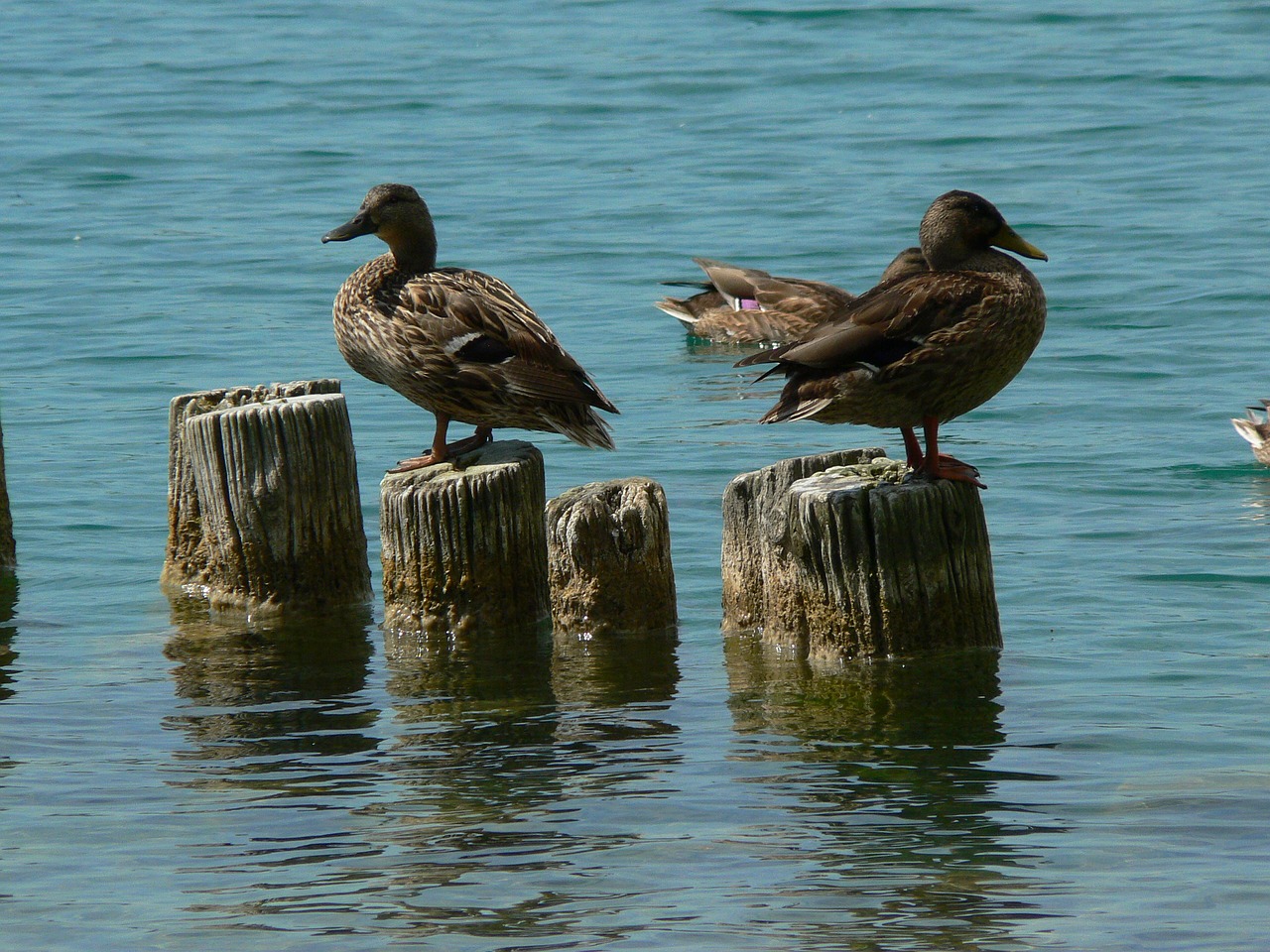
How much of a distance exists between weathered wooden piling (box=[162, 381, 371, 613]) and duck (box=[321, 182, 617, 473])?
14.2 inches

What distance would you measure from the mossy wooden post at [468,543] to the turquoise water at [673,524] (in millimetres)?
207

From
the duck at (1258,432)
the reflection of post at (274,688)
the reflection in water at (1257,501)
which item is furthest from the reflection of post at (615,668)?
the duck at (1258,432)

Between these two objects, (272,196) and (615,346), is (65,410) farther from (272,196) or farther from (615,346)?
(272,196)

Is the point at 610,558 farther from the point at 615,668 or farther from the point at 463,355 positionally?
the point at 463,355

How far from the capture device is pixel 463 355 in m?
7.79

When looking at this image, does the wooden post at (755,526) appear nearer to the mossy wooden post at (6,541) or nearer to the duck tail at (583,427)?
the duck tail at (583,427)

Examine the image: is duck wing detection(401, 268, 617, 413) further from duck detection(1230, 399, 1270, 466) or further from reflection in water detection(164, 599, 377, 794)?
duck detection(1230, 399, 1270, 466)

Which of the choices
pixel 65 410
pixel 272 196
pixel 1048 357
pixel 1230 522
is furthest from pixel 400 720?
pixel 272 196

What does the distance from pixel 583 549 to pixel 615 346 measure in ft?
26.8

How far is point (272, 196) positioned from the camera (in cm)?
2120

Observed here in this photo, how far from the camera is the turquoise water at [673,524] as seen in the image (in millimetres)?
6074

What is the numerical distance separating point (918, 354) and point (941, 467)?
433mm

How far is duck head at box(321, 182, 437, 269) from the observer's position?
853 cm

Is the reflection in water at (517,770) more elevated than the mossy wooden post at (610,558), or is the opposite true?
the mossy wooden post at (610,558)
